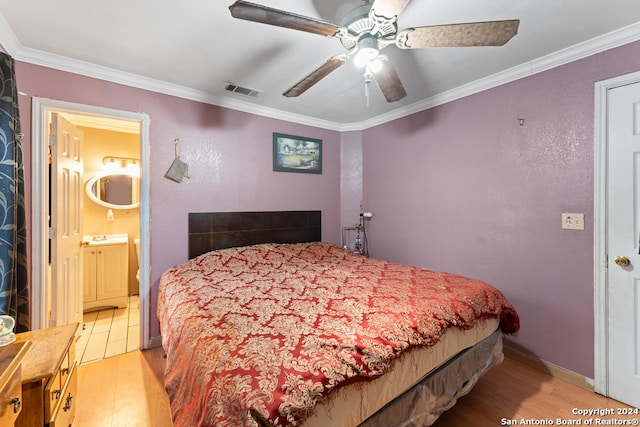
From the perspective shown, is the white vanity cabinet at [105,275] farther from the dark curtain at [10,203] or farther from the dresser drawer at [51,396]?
the dresser drawer at [51,396]

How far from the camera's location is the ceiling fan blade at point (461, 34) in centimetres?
127

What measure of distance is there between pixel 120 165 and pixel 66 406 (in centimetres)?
340

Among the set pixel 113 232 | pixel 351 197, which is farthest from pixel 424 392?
pixel 113 232

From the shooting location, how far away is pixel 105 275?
3441mm

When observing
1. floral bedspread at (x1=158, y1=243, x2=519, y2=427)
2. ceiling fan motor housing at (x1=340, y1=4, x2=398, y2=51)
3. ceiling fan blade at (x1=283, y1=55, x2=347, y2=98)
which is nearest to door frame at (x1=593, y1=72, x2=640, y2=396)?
floral bedspread at (x1=158, y1=243, x2=519, y2=427)

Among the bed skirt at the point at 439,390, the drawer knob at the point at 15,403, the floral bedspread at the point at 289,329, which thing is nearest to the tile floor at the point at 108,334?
the floral bedspread at the point at 289,329

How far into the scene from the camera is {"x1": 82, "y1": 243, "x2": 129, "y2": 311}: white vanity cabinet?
338cm

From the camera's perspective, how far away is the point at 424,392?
4.70 ft

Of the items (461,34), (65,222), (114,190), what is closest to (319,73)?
(461,34)

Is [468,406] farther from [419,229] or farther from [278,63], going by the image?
[278,63]

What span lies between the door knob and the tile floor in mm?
3829

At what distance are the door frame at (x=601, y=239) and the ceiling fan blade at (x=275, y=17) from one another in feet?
6.28

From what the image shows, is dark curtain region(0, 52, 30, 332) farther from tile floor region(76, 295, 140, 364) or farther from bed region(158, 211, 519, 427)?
tile floor region(76, 295, 140, 364)

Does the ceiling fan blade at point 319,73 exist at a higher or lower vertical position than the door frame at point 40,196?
higher
